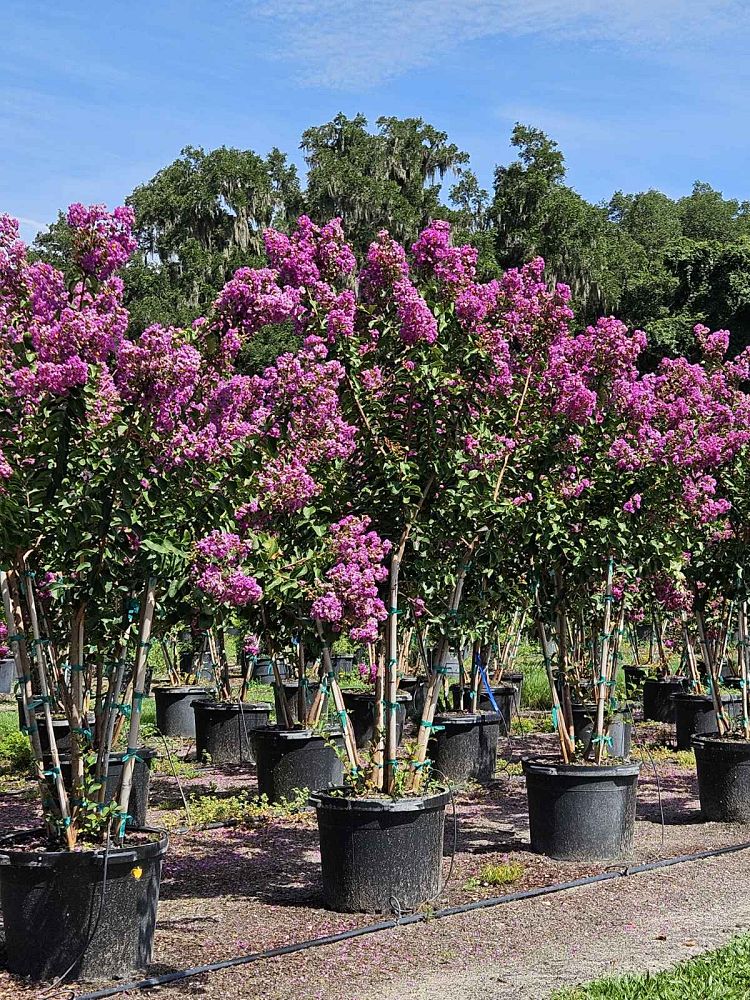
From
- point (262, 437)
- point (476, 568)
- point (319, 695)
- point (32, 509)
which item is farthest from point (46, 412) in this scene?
point (319, 695)

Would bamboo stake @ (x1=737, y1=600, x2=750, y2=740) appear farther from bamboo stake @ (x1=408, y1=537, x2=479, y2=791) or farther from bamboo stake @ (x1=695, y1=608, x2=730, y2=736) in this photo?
bamboo stake @ (x1=408, y1=537, x2=479, y2=791)

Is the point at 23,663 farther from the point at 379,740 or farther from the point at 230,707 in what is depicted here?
the point at 230,707

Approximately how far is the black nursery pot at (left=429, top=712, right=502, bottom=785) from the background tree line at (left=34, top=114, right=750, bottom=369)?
63.4 feet

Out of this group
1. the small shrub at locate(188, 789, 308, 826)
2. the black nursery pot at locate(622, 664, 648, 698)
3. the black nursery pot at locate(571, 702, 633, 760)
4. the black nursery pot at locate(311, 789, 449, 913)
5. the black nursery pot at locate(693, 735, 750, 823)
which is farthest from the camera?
the black nursery pot at locate(622, 664, 648, 698)

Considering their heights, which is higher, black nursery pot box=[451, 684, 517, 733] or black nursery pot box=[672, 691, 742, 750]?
black nursery pot box=[451, 684, 517, 733]

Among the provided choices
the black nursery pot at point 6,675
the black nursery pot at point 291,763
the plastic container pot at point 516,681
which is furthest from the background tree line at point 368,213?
the black nursery pot at point 291,763

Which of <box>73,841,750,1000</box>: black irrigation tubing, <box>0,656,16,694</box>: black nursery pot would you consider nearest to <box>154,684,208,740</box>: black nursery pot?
<box>0,656,16,694</box>: black nursery pot

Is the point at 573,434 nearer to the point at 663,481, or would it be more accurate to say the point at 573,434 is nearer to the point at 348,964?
the point at 663,481

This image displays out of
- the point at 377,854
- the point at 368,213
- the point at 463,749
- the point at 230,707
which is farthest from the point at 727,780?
the point at 368,213

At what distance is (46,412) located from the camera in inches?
180

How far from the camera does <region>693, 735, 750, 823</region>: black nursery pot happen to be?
7797mm

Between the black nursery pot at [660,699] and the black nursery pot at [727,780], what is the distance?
5616 millimetres

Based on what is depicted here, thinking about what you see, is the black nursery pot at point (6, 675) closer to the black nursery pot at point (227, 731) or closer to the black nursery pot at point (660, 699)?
the black nursery pot at point (227, 731)

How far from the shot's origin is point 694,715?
11.1m
